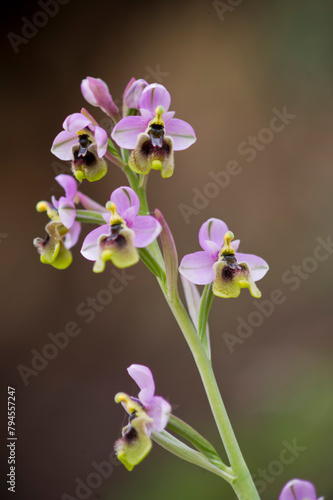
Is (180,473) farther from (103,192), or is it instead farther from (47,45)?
(47,45)

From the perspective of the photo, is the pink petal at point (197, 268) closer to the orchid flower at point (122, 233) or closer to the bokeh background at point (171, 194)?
the orchid flower at point (122, 233)

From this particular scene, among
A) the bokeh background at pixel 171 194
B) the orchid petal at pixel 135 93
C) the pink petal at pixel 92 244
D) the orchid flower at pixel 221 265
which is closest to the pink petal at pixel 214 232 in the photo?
the orchid flower at pixel 221 265

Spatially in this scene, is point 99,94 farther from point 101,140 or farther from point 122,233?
point 122,233

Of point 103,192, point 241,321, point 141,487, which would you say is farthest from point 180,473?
point 103,192

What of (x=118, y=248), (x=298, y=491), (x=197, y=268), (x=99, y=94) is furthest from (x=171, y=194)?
(x=298, y=491)

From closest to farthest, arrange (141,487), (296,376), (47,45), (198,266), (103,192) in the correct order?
(198,266), (141,487), (296,376), (47,45), (103,192)
